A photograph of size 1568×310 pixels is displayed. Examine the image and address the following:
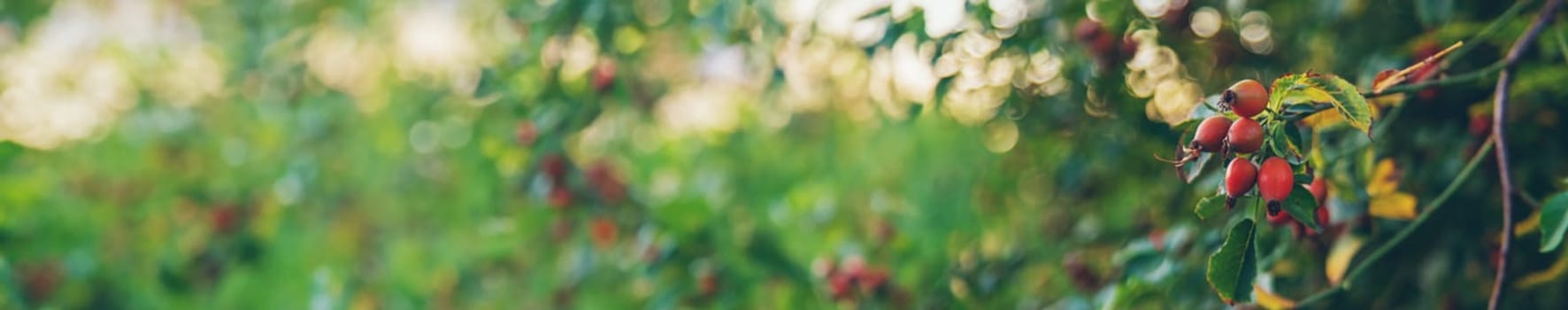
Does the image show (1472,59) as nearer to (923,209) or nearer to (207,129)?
(923,209)

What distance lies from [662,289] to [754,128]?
0.91m

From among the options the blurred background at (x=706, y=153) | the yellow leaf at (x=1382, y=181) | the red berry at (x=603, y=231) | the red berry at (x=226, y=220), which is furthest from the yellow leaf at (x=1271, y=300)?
the red berry at (x=226, y=220)

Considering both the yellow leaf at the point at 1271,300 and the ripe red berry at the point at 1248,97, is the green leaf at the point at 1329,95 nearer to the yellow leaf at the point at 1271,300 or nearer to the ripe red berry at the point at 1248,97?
the ripe red berry at the point at 1248,97

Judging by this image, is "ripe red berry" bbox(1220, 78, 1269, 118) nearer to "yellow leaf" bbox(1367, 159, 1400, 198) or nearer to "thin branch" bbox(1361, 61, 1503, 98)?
"thin branch" bbox(1361, 61, 1503, 98)

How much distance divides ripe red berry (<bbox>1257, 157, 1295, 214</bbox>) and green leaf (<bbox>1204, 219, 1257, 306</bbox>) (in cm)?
5

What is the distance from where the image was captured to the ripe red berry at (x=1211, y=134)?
1.85 feet

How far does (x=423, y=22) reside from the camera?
284 centimetres

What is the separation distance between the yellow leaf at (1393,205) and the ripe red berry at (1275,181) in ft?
1.20

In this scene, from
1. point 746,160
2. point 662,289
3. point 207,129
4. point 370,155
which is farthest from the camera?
point 207,129

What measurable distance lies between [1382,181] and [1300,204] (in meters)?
0.36

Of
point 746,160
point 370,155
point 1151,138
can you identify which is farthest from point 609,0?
point 370,155

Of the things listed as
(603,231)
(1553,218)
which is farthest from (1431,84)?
(603,231)

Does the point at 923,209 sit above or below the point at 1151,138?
above

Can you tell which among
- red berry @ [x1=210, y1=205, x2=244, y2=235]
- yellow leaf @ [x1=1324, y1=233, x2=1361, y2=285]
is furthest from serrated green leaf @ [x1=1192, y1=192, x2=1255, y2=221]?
red berry @ [x1=210, y1=205, x2=244, y2=235]
